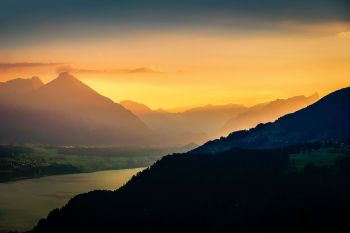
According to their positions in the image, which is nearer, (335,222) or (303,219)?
(303,219)

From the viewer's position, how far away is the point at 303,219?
13050 cm

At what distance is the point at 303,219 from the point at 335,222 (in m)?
76.0

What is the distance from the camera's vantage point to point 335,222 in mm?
199375
